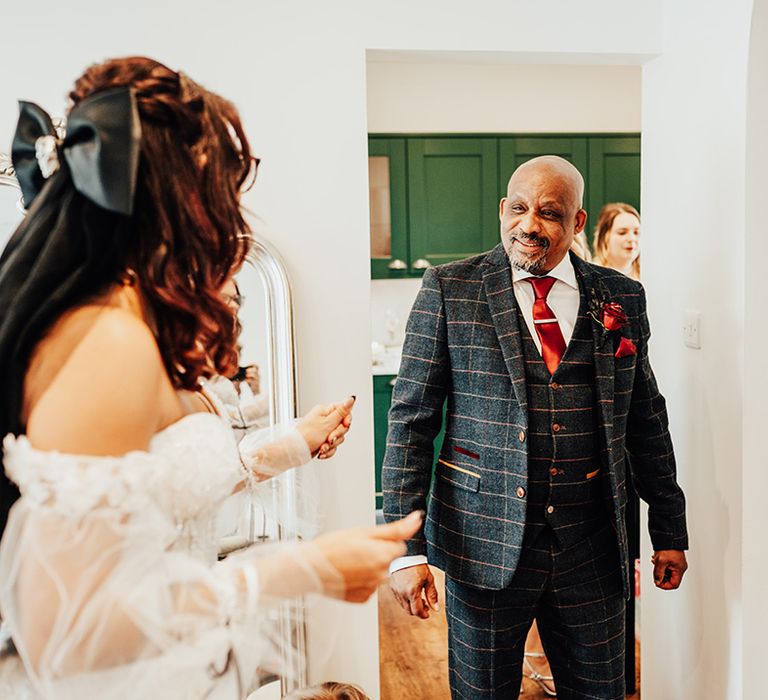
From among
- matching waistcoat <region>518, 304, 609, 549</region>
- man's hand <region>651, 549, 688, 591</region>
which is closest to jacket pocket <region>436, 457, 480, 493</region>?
matching waistcoat <region>518, 304, 609, 549</region>

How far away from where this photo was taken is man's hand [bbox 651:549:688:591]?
205cm

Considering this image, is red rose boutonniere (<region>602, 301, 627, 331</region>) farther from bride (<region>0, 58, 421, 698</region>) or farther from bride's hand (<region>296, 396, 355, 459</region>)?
bride (<region>0, 58, 421, 698</region>)

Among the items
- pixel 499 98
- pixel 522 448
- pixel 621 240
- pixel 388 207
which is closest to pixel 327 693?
pixel 522 448

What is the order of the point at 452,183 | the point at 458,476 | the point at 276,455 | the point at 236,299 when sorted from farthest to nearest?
the point at 452,183, the point at 236,299, the point at 458,476, the point at 276,455

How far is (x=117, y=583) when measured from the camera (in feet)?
3.21

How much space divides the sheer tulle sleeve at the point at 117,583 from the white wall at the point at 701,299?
1.44 m

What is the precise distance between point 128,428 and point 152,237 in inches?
9.9

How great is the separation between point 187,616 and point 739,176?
1.62 m

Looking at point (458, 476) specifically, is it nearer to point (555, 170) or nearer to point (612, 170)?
point (555, 170)

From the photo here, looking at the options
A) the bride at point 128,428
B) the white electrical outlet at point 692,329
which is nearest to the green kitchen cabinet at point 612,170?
the white electrical outlet at point 692,329

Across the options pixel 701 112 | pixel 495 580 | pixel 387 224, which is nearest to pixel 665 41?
pixel 701 112

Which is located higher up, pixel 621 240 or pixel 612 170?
pixel 612 170

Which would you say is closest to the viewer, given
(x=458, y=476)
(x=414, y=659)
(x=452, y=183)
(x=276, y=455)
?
(x=276, y=455)

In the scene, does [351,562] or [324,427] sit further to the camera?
[324,427]
